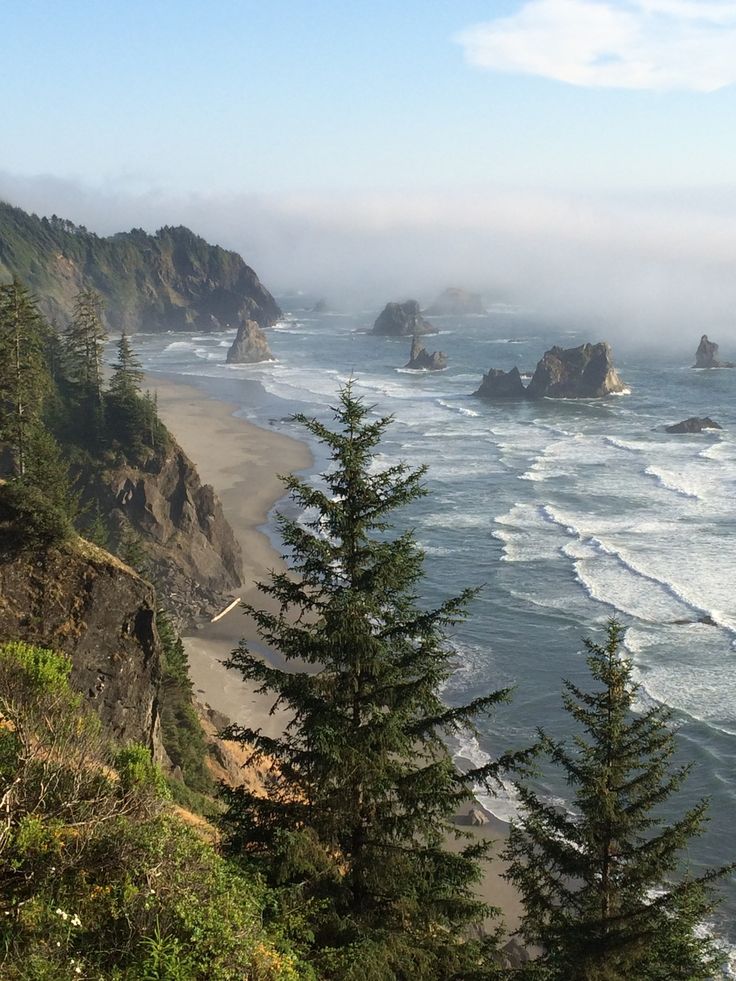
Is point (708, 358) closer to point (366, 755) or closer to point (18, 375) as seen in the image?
point (18, 375)

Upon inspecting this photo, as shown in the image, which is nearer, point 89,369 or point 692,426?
point 89,369

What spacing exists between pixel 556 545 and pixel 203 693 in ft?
89.8

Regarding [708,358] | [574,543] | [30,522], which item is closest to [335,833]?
[30,522]

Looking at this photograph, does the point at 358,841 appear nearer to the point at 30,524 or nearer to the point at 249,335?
the point at 30,524

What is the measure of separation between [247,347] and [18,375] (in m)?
116

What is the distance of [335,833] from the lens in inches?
563

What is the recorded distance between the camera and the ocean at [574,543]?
37.1 m

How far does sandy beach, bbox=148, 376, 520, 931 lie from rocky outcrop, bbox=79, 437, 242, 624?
1583 millimetres

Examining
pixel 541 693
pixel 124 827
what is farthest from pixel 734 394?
pixel 124 827

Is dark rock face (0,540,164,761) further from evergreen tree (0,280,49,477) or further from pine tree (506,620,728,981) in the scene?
pine tree (506,620,728,981)

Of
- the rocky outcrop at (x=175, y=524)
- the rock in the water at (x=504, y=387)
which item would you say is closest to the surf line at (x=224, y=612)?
the rocky outcrop at (x=175, y=524)

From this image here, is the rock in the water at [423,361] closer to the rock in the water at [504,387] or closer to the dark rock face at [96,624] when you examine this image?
the rock in the water at [504,387]

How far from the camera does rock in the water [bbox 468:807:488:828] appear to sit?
32094mm

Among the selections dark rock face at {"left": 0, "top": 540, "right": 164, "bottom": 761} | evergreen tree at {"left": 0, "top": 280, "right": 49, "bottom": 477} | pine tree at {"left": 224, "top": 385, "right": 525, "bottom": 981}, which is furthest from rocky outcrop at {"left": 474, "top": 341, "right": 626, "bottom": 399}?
pine tree at {"left": 224, "top": 385, "right": 525, "bottom": 981}
